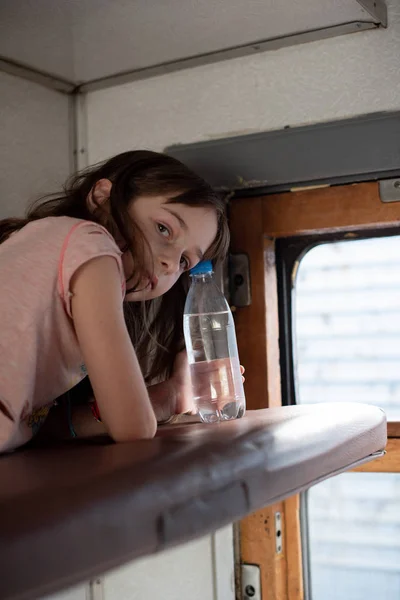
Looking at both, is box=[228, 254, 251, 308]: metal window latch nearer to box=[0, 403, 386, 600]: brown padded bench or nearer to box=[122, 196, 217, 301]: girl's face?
box=[122, 196, 217, 301]: girl's face

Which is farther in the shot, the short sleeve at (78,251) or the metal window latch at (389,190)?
the metal window latch at (389,190)

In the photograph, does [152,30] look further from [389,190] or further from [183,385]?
[183,385]

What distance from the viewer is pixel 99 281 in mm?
1163

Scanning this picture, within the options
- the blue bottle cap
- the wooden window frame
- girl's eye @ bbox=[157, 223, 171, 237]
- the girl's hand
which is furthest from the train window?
girl's eye @ bbox=[157, 223, 171, 237]

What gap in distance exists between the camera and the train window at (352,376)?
2109mm

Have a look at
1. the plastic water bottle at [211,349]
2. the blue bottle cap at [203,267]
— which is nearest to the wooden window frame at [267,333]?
the plastic water bottle at [211,349]

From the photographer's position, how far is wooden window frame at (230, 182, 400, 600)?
6.94 ft

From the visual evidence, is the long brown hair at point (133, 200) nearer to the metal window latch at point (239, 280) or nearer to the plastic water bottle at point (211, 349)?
the plastic water bottle at point (211, 349)

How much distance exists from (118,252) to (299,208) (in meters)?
0.98

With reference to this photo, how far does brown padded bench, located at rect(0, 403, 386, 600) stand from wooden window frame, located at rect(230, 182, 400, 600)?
0.98m

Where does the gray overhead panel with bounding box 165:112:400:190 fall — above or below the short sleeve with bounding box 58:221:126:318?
above

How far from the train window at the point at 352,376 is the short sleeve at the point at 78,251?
3.48ft

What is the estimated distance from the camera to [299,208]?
2109 mm

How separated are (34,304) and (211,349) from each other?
34.8 inches
